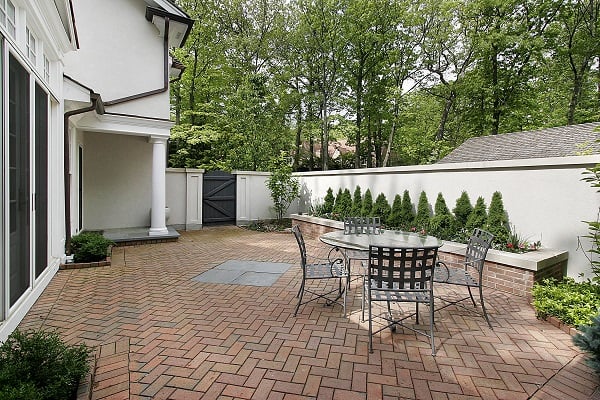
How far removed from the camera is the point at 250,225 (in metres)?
11.0

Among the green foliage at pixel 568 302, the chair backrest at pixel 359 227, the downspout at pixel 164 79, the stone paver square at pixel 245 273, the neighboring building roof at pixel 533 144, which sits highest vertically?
the downspout at pixel 164 79

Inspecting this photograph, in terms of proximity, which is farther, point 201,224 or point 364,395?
point 201,224

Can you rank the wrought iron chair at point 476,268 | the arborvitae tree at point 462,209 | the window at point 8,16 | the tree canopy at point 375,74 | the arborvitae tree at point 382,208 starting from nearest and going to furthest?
the window at point 8,16, the wrought iron chair at point 476,268, the arborvitae tree at point 462,209, the arborvitae tree at point 382,208, the tree canopy at point 375,74

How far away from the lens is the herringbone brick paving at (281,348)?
2.29m

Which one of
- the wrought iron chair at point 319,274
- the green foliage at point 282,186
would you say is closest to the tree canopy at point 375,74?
the green foliage at point 282,186

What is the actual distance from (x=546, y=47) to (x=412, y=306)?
49.4ft

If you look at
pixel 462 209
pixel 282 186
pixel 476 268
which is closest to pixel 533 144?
pixel 462 209

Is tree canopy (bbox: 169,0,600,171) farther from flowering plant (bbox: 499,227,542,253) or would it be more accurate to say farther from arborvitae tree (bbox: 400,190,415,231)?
flowering plant (bbox: 499,227,542,253)

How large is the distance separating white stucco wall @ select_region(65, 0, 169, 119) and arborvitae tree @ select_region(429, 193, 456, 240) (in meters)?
6.61

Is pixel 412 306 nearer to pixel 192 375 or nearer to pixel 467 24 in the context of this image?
pixel 192 375

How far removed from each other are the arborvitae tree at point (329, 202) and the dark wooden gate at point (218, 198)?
10.7 feet

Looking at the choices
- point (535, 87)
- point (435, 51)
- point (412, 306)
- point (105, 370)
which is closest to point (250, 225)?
point (412, 306)

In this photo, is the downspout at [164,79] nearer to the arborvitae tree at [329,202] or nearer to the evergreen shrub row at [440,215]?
the arborvitae tree at [329,202]

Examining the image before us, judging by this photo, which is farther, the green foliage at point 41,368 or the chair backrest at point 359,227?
the chair backrest at point 359,227
